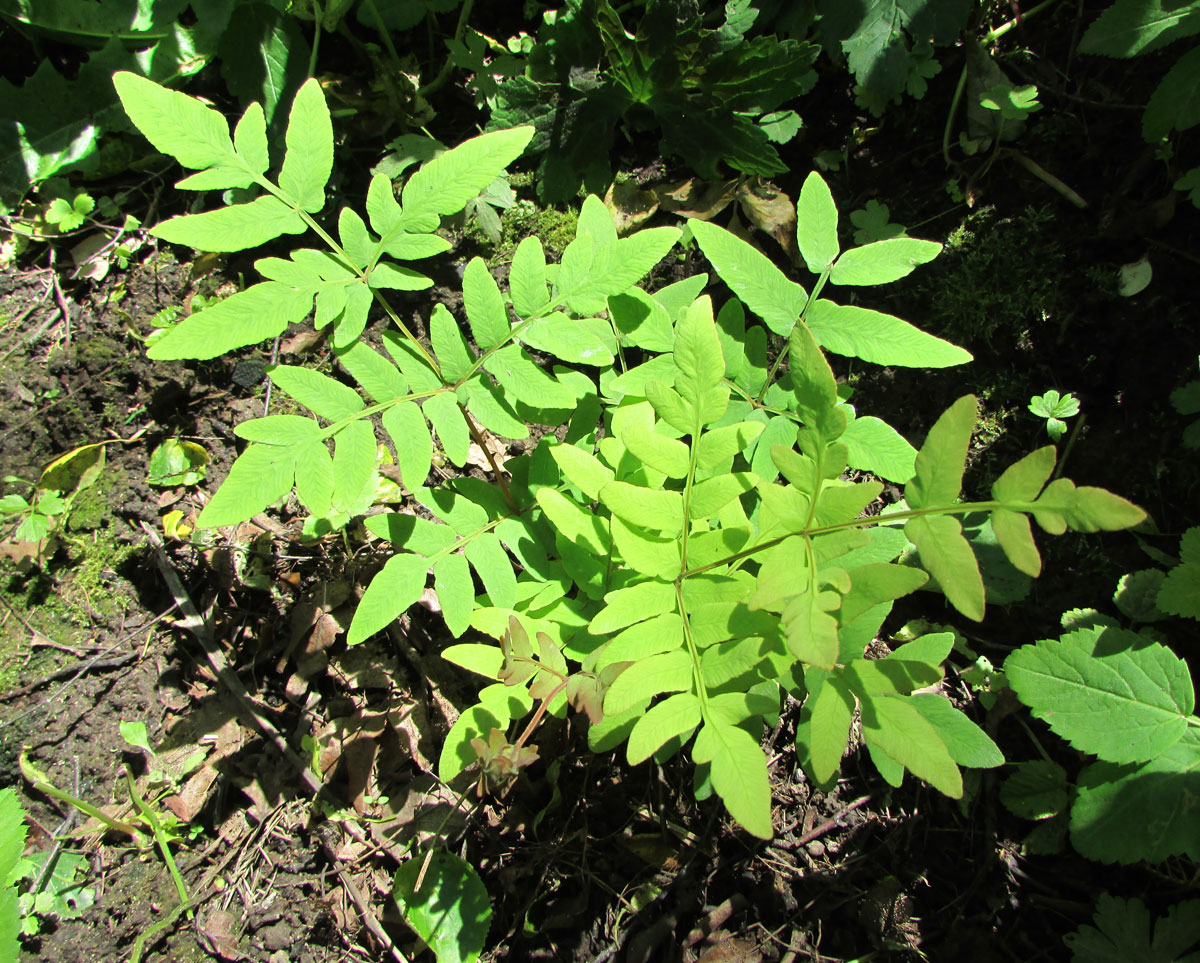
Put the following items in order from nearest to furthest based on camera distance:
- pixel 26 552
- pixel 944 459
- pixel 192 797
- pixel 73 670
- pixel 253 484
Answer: pixel 944 459 < pixel 253 484 < pixel 192 797 < pixel 73 670 < pixel 26 552

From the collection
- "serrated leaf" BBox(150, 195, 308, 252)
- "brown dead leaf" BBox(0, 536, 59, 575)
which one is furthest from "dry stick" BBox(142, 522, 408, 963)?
"serrated leaf" BBox(150, 195, 308, 252)

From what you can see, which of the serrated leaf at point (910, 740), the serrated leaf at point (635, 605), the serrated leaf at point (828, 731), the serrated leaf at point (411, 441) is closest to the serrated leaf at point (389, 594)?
the serrated leaf at point (411, 441)

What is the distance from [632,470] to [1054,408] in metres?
1.59

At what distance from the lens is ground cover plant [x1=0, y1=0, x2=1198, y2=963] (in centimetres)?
162

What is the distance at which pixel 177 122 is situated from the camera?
1652mm

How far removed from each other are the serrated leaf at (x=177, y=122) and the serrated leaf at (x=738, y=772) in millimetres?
1644

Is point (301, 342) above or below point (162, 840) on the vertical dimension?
above

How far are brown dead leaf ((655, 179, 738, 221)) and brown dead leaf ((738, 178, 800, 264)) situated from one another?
0.06 meters

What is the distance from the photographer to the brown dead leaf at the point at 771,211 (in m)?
2.80

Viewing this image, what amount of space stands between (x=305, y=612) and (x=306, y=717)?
365 mm

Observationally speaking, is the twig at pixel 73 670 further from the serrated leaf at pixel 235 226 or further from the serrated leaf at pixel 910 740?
the serrated leaf at pixel 910 740

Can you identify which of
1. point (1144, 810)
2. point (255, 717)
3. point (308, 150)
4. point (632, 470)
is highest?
point (308, 150)

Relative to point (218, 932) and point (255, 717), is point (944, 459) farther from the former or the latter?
point (218, 932)

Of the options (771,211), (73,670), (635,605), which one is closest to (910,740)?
(635,605)
